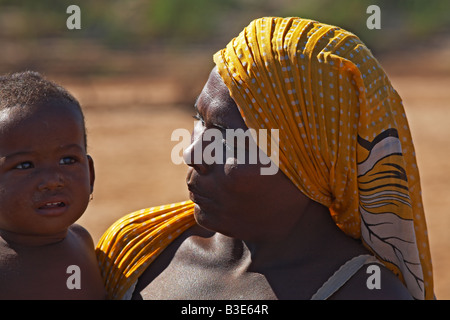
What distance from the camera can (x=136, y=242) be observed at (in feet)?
9.45

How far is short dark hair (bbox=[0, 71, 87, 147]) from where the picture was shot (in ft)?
8.75

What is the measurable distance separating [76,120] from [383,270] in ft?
4.02

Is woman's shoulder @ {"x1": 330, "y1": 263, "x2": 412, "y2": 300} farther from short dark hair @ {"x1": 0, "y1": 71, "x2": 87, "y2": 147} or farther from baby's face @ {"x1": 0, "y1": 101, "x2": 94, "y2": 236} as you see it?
short dark hair @ {"x1": 0, "y1": 71, "x2": 87, "y2": 147}

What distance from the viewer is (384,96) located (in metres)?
2.51

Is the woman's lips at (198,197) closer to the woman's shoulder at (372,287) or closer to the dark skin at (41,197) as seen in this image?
the dark skin at (41,197)

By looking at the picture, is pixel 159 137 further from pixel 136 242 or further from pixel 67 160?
pixel 67 160

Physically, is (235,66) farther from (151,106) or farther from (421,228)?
(151,106)

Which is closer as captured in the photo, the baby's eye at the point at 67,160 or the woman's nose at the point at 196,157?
the woman's nose at the point at 196,157

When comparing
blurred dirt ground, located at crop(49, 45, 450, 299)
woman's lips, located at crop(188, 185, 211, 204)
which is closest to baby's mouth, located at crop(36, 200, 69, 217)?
woman's lips, located at crop(188, 185, 211, 204)

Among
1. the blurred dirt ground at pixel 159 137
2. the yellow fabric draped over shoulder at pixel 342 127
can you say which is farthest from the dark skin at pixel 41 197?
the blurred dirt ground at pixel 159 137

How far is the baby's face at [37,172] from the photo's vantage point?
2598 millimetres

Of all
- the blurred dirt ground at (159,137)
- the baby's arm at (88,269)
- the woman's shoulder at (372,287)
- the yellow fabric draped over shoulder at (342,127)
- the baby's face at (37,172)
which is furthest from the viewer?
the blurred dirt ground at (159,137)

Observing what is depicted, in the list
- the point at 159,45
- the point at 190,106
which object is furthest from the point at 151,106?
the point at 159,45

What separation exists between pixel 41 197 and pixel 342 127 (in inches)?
42.0
